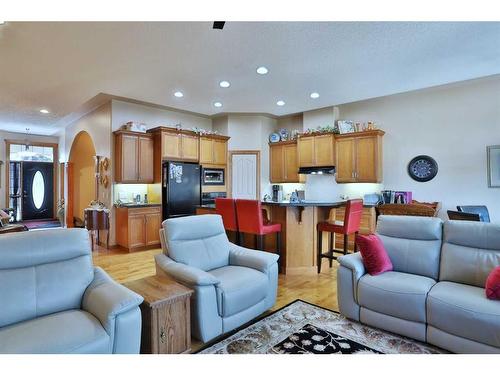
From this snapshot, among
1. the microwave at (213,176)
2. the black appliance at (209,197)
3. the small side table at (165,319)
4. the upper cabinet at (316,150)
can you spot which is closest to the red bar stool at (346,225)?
the upper cabinet at (316,150)

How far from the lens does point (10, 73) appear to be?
4.12m

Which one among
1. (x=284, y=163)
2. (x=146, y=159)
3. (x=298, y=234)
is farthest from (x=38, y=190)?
(x=298, y=234)

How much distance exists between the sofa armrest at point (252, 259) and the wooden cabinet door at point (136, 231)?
3003 mm

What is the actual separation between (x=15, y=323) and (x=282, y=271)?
3.04 meters

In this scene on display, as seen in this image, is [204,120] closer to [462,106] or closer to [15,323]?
[462,106]

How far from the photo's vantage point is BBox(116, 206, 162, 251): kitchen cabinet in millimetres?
5262

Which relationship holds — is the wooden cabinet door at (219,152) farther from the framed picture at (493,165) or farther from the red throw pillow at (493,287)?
the red throw pillow at (493,287)

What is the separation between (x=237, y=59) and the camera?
372 centimetres

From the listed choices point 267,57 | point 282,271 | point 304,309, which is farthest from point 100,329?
point 267,57

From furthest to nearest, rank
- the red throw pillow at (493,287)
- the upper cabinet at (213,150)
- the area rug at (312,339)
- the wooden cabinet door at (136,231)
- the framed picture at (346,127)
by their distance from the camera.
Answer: the upper cabinet at (213,150), the framed picture at (346,127), the wooden cabinet door at (136,231), the area rug at (312,339), the red throw pillow at (493,287)

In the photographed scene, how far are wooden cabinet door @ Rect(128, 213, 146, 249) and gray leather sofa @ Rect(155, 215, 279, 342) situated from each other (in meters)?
2.89

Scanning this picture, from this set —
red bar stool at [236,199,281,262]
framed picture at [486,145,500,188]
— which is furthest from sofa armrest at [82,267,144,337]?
framed picture at [486,145,500,188]

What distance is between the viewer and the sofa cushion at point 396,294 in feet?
7.26

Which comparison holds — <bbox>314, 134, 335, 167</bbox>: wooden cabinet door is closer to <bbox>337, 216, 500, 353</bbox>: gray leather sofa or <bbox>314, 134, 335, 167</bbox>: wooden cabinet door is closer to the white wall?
the white wall
